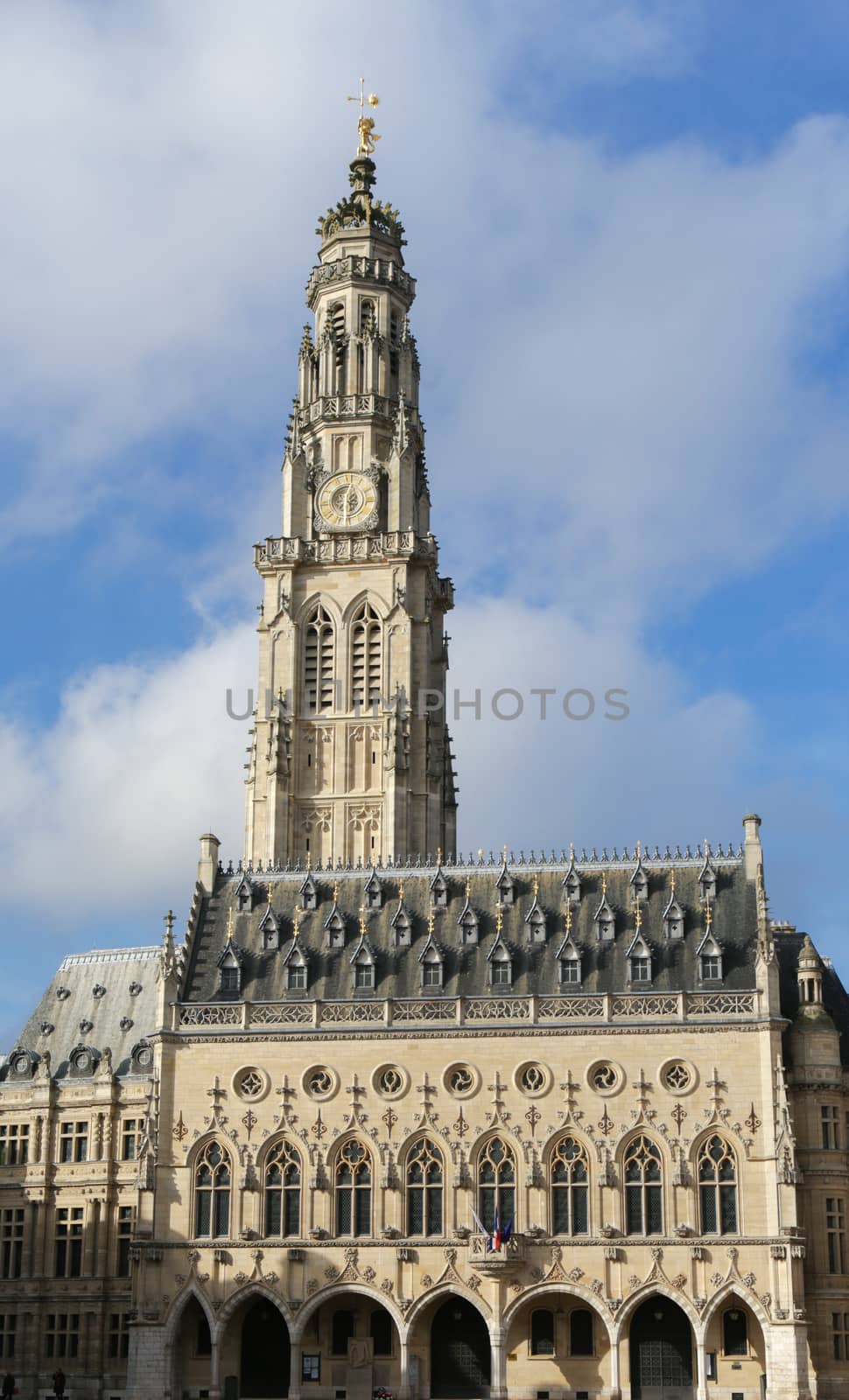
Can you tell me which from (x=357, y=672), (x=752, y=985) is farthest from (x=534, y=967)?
(x=357, y=672)

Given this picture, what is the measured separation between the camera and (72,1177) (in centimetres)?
8269

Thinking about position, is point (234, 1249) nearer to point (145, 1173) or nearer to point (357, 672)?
point (145, 1173)

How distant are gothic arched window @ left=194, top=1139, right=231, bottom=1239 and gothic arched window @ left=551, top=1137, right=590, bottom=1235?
12983 mm

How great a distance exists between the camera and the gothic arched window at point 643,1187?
70.4m

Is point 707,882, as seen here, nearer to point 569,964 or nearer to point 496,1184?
point 569,964

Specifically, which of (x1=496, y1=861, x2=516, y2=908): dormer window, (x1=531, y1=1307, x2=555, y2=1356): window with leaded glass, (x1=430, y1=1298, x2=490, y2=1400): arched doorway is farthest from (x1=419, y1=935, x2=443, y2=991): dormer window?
(x1=531, y1=1307, x2=555, y2=1356): window with leaded glass

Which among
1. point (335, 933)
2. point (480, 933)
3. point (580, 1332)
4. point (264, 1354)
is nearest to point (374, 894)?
point (335, 933)

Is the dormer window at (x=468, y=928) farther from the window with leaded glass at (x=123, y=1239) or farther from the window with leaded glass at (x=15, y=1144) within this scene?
the window with leaded glass at (x=15, y=1144)

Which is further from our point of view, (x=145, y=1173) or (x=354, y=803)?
(x=354, y=803)

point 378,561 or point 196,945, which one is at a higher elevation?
point 378,561

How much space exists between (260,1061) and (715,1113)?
18.1 m

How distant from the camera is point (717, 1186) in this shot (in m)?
70.2

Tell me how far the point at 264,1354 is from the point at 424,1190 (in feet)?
30.7

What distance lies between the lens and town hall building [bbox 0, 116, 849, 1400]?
230 ft
